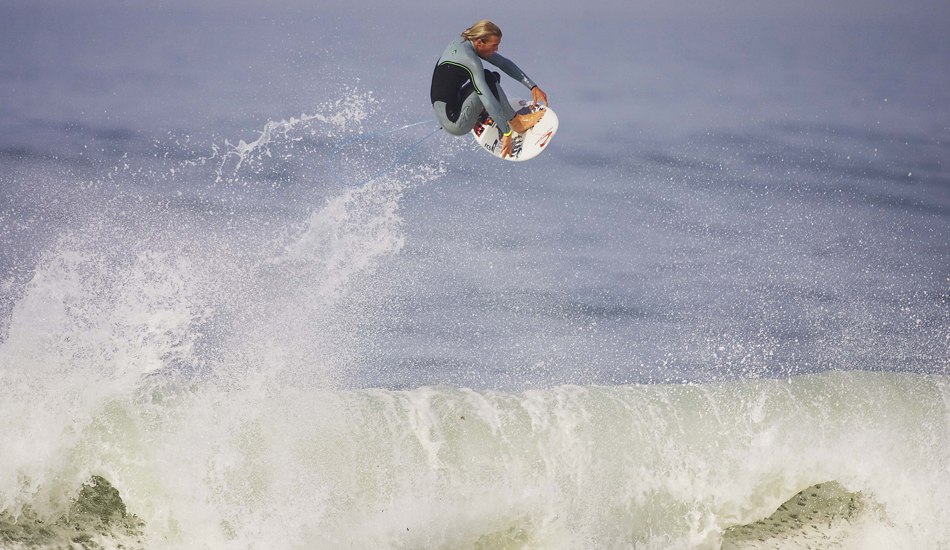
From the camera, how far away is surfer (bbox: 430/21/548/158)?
3.14 metres

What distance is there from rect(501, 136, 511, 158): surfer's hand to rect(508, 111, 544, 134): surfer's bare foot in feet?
0.19

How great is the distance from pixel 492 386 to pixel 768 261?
2.61m

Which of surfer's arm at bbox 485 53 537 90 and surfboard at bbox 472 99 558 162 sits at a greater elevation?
surfer's arm at bbox 485 53 537 90

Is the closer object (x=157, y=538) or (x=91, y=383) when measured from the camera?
(x=157, y=538)

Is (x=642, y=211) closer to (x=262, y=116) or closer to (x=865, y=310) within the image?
(x=865, y=310)

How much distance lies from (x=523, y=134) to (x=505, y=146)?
0.10 m

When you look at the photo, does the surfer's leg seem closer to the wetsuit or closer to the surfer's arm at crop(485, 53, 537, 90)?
the wetsuit

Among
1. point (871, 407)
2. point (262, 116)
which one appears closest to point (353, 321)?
point (871, 407)

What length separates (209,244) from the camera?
540 centimetres

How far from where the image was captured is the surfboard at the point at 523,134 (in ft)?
11.8

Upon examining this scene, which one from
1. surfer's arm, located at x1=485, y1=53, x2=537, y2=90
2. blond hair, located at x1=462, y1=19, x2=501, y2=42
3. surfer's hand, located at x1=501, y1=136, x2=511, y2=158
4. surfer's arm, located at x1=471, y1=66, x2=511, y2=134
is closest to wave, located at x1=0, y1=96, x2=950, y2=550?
surfer's hand, located at x1=501, y1=136, x2=511, y2=158

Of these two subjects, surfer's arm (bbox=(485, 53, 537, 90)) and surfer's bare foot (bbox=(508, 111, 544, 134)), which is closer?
surfer's arm (bbox=(485, 53, 537, 90))

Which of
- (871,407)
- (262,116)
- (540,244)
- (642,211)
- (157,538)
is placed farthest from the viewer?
(262,116)

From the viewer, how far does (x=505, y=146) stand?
3.66 meters
